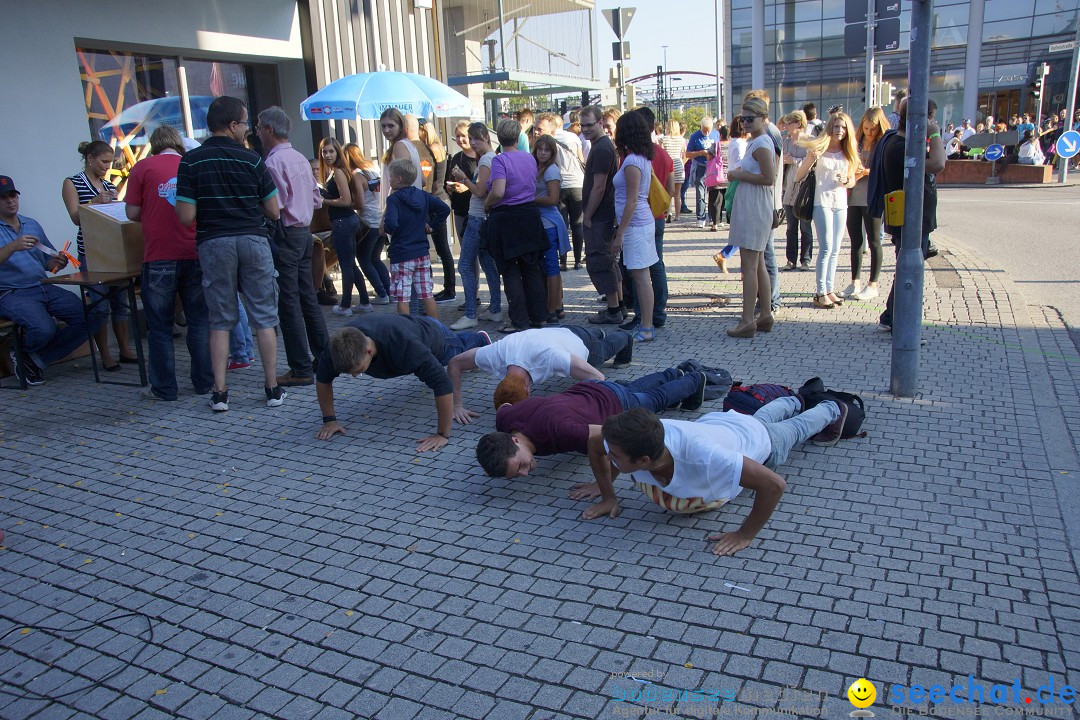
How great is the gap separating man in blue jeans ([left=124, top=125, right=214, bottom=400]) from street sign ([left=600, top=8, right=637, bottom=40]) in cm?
1297

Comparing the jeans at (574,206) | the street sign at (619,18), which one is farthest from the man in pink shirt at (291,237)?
the street sign at (619,18)

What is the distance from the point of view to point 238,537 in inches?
166

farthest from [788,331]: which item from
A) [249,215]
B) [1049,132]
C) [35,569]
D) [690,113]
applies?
[690,113]

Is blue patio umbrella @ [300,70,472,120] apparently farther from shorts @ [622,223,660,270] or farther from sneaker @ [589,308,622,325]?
shorts @ [622,223,660,270]

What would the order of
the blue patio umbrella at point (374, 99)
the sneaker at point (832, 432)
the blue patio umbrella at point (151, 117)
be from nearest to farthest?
the sneaker at point (832, 432), the blue patio umbrella at point (374, 99), the blue patio umbrella at point (151, 117)

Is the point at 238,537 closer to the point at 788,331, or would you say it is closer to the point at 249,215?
the point at 249,215

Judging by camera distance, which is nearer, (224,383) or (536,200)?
(224,383)

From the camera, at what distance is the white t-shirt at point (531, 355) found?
17.2 feet

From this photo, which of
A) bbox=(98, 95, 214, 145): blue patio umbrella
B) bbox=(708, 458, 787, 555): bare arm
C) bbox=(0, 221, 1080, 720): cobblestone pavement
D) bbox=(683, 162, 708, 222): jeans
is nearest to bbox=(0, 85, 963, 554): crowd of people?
bbox=(708, 458, 787, 555): bare arm

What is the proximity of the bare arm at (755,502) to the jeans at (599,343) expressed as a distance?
2.29 metres

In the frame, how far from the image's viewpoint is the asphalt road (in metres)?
9.05

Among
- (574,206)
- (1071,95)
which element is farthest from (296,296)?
(1071,95)

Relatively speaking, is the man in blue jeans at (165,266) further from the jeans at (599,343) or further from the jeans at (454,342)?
the jeans at (599,343)

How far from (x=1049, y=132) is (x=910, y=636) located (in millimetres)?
28373
